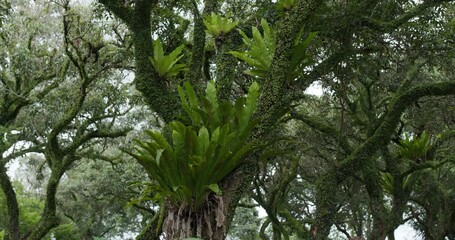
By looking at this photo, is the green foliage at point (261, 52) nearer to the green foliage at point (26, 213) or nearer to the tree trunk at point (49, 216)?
the tree trunk at point (49, 216)

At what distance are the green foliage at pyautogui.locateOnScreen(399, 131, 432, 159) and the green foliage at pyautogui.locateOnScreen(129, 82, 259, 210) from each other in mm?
6384

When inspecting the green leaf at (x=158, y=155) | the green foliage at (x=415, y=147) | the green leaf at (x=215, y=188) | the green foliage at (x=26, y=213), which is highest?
the green foliage at (x=415, y=147)

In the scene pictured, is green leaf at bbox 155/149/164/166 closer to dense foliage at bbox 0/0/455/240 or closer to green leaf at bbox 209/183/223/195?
dense foliage at bbox 0/0/455/240

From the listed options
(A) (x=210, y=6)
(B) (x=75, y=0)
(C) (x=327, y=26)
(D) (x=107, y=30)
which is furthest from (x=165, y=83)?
(B) (x=75, y=0)

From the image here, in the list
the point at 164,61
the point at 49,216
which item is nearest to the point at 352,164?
the point at 164,61

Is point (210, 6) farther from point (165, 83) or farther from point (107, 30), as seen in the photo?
point (107, 30)

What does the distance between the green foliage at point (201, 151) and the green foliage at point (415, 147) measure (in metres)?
6.38

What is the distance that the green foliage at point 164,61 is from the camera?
5.11 meters

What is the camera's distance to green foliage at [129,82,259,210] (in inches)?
155

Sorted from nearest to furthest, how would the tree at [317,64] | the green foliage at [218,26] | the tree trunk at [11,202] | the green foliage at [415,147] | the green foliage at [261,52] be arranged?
the tree at [317,64]
the green foliage at [261,52]
the green foliage at [218,26]
the green foliage at [415,147]
the tree trunk at [11,202]

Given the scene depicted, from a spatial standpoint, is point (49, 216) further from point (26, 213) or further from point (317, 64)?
point (26, 213)

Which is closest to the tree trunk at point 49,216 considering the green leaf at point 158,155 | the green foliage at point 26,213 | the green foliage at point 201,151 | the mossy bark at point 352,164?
the mossy bark at point 352,164

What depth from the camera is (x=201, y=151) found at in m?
3.98

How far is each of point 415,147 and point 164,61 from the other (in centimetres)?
633
